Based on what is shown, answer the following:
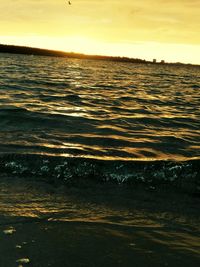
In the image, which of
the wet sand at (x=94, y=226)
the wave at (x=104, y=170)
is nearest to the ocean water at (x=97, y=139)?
the wave at (x=104, y=170)

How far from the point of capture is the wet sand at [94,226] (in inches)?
183

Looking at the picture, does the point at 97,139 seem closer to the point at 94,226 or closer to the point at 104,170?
the point at 104,170

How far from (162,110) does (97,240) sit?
1472 cm

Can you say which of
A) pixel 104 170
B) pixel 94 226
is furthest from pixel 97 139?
pixel 94 226

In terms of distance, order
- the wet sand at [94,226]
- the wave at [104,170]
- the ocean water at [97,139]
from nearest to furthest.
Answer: the wet sand at [94,226]
the wave at [104,170]
the ocean water at [97,139]

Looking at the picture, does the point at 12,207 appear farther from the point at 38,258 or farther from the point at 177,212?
the point at 177,212

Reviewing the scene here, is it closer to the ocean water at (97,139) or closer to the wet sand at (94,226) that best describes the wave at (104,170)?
the ocean water at (97,139)

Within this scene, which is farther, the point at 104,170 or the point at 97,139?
the point at 97,139

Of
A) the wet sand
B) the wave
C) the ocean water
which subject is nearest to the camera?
the wet sand

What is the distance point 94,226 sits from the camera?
5.54 m

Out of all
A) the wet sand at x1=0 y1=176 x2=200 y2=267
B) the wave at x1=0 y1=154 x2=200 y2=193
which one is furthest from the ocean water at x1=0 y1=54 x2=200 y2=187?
the wet sand at x1=0 y1=176 x2=200 y2=267

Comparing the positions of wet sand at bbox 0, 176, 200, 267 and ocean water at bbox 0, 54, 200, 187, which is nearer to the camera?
wet sand at bbox 0, 176, 200, 267

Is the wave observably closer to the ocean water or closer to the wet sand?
the ocean water

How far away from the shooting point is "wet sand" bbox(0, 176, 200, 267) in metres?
4.66
